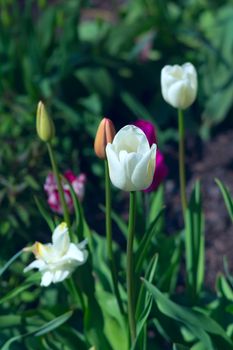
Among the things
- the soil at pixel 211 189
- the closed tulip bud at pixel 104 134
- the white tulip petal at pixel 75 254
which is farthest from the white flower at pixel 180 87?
the soil at pixel 211 189

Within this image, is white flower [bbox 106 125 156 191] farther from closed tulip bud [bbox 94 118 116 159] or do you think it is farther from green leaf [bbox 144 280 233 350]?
green leaf [bbox 144 280 233 350]

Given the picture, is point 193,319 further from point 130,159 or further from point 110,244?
point 130,159

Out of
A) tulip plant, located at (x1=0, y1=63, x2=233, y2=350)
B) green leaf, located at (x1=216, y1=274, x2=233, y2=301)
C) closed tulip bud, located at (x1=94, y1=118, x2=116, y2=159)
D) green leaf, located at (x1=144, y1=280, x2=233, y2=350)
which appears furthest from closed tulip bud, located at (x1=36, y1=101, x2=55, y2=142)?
green leaf, located at (x1=216, y1=274, x2=233, y2=301)

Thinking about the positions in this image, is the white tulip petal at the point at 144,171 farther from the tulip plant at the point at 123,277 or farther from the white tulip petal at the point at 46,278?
the white tulip petal at the point at 46,278

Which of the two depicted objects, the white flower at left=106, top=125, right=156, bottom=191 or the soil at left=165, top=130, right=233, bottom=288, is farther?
the soil at left=165, top=130, right=233, bottom=288

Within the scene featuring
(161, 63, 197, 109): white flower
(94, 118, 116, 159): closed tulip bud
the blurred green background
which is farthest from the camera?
the blurred green background

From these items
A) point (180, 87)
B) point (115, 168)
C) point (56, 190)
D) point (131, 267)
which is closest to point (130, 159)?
point (115, 168)
